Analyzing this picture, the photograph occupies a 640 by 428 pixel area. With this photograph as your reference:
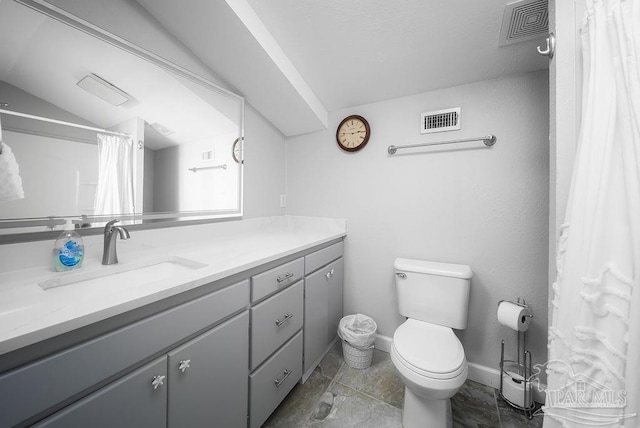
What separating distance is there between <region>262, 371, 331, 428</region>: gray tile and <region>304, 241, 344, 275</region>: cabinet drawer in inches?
29.5

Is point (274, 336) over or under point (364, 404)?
over

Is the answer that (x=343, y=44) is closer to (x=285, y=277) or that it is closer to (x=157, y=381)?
(x=285, y=277)

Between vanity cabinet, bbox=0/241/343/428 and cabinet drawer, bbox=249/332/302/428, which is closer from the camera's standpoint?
vanity cabinet, bbox=0/241/343/428

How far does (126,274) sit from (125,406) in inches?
21.0

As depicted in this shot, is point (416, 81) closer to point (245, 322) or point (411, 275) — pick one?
point (411, 275)

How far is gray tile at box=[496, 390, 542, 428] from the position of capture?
3.99 feet

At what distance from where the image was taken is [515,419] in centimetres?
125

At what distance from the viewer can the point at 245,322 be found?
100 centimetres

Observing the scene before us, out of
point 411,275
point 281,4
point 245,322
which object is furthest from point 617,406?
point 281,4

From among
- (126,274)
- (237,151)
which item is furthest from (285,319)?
(237,151)

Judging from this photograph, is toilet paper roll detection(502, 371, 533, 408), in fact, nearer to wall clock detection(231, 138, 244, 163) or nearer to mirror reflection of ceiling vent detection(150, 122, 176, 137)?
wall clock detection(231, 138, 244, 163)

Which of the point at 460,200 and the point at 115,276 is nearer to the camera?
the point at 115,276

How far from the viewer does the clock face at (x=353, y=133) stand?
1829 mm

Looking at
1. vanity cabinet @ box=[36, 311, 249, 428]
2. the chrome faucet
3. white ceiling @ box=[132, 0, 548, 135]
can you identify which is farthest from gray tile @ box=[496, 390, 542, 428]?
the chrome faucet
